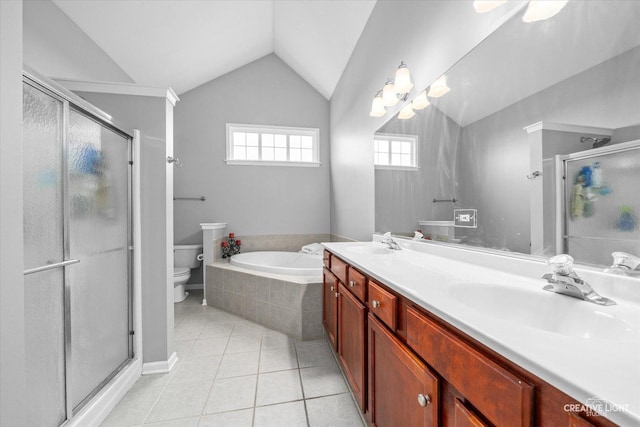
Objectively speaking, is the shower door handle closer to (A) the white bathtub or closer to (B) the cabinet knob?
(B) the cabinet knob

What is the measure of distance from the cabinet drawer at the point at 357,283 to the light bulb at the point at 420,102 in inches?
42.0

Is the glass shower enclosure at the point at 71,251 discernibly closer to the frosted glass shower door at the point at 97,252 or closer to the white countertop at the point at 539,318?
the frosted glass shower door at the point at 97,252

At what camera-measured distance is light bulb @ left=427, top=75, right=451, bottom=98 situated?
4.53ft

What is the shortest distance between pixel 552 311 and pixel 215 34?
366 cm

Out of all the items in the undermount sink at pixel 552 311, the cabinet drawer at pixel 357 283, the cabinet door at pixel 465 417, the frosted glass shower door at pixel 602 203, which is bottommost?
the cabinet door at pixel 465 417

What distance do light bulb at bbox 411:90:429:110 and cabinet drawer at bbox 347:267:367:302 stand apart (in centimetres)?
107

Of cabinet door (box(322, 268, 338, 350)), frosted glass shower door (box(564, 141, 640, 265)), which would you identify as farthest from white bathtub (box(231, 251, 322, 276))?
frosted glass shower door (box(564, 141, 640, 265))

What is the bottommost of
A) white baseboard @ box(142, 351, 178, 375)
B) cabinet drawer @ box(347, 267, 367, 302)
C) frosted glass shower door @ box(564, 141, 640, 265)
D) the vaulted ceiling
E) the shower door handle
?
white baseboard @ box(142, 351, 178, 375)

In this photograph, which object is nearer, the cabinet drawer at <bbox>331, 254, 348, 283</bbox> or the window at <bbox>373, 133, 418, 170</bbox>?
the cabinet drawer at <bbox>331, 254, 348, 283</bbox>

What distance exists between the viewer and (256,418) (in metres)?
1.34

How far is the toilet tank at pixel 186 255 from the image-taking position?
3321 millimetres

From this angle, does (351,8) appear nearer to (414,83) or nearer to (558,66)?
(414,83)

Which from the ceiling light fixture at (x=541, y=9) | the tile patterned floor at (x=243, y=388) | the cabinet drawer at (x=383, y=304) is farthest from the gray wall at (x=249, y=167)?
the ceiling light fixture at (x=541, y=9)

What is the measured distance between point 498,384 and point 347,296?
0.96 metres
